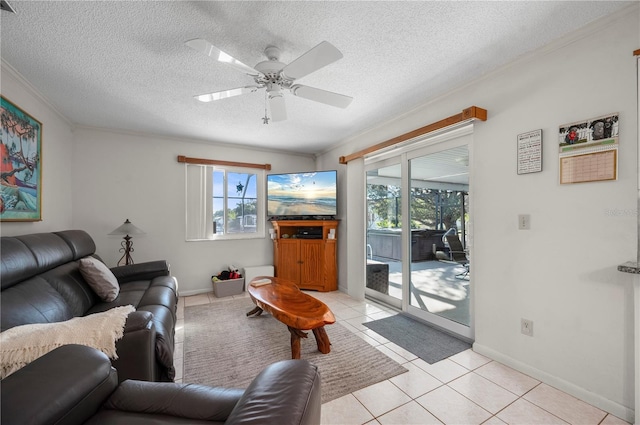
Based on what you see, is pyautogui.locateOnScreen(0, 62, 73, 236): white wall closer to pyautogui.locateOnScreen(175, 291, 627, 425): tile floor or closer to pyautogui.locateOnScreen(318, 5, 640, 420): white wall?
pyautogui.locateOnScreen(175, 291, 627, 425): tile floor

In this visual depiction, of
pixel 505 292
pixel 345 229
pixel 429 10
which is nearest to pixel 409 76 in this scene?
pixel 429 10

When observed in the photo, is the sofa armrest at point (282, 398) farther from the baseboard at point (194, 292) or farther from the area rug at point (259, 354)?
the baseboard at point (194, 292)

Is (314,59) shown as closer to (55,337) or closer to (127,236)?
(55,337)

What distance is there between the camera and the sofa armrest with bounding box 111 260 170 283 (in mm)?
2830

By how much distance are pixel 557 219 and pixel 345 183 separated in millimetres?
2721

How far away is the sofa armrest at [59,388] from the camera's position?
76 cm

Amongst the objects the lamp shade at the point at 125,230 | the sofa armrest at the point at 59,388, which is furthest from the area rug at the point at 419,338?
the lamp shade at the point at 125,230

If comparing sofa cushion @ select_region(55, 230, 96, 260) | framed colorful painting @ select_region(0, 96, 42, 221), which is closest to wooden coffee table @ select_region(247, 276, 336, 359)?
sofa cushion @ select_region(55, 230, 96, 260)

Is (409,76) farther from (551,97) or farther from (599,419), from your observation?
(599,419)

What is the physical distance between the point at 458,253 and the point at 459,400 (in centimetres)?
142

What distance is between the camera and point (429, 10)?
1.50 metres

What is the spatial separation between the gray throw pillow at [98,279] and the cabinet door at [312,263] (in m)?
2.47

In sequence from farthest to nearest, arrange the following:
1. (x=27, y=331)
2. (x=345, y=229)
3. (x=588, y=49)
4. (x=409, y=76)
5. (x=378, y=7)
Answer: (x=345, y=229) < (x=409, y=76) < (x=588, y=49) < (x=378, y=7) < (x=27, y=331)

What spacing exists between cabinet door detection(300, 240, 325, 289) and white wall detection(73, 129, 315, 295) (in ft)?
3.33
